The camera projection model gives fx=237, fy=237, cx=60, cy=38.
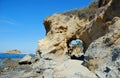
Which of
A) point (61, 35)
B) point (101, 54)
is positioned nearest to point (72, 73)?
point (101, 54)

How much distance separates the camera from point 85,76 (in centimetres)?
1104

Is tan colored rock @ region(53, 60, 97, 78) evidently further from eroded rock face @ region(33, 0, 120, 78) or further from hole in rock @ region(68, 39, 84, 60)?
hole in rock @ region(68, 39, 84, 60)

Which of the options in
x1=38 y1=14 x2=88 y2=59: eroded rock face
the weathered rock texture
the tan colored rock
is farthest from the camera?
x1=38 y1=14 x2=88 y2=59: eroded rock face

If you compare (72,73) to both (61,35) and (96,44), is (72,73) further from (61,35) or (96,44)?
(61,35)

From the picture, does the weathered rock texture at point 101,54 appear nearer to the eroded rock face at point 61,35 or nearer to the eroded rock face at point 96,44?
the eroded rock face at point 96,44

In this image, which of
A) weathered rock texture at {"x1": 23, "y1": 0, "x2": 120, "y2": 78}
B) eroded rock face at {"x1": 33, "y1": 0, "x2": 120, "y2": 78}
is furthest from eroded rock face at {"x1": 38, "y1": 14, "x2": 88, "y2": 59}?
weathered rock texture at {"x1": 23, "y1": 0, "x2": 120, "y2": 78}

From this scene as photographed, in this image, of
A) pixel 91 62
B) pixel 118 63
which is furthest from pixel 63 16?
pixel 118 63

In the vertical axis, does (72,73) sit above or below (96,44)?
below

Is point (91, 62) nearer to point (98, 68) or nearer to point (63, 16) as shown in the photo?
point (98, 68)

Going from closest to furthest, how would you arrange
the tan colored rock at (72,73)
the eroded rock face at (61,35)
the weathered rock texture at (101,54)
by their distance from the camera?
the weathered rock texture at (101,54) < the tan colored rock at (72,73) < the eroded rock face at (61,35)

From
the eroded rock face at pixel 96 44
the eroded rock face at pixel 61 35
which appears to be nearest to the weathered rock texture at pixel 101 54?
the eroded rock face at pixel 96 44

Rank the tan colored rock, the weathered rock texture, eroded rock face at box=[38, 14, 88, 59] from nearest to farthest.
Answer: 1. the weathered rock texture
2. the tan colored rock
3. eroded rock face at box=[38, 14, 88, 59]

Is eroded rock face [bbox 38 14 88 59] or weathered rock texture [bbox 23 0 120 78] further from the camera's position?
eroded rock face [bbox 38 14 88 59]

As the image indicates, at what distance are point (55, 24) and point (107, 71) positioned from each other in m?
31.0
